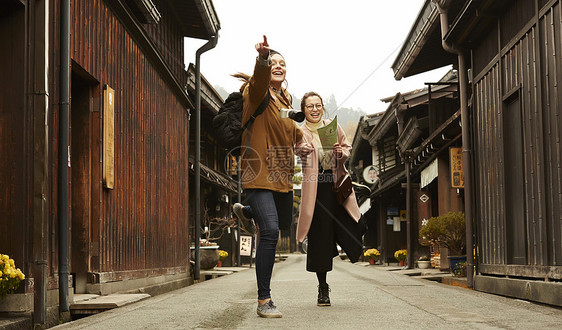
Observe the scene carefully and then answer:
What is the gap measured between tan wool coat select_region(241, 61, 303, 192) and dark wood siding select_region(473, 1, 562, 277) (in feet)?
10.1

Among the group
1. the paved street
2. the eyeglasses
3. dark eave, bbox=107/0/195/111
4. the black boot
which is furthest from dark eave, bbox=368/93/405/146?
the black boot

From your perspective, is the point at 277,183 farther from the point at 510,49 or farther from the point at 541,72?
the point at 510,49

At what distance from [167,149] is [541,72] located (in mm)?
7796

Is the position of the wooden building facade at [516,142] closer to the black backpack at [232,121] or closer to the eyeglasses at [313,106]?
the eyeglasses at [313,106]

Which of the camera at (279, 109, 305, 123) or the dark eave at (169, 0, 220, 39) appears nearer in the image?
the camera at (279, 109, 305, 123)

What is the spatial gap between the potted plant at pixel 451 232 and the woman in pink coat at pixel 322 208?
29.4 ft

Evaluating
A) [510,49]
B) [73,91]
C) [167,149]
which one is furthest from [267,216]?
[167,149]

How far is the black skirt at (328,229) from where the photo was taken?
6.54 m

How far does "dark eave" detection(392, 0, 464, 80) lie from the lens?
1418cm

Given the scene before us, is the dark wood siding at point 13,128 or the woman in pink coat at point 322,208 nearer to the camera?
the dark wood siding at point 13,128

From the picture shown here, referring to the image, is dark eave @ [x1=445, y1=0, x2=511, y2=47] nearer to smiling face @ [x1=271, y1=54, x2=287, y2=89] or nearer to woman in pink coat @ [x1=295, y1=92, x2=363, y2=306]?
woman in pink coat @ [x1=295, y1=92, x2=363, y2=306]

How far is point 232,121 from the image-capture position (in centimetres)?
570

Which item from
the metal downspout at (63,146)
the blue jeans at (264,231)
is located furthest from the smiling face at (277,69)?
the metal downspout at (63,146)

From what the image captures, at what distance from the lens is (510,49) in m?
9.12
